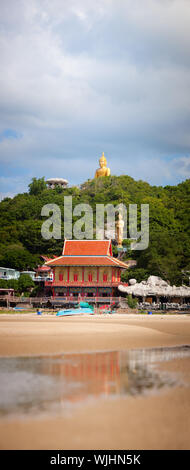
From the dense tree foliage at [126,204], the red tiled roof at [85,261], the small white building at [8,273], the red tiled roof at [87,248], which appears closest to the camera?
the dense tree foliage at [126,204]

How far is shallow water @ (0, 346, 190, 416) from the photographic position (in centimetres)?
847

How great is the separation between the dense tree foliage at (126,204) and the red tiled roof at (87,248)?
12.9ft

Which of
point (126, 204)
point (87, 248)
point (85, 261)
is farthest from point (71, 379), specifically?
point (126, 204)

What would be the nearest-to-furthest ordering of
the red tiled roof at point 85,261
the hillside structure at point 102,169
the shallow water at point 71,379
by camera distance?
the shallow water at point 71,379 → the red tiled roof at point 85,261 → the hillside structure at point 102,169

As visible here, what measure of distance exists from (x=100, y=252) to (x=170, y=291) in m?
10.5

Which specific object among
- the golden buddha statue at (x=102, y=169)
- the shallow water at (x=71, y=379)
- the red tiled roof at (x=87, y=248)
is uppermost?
the golden buddha statue at (x=102, y=169)

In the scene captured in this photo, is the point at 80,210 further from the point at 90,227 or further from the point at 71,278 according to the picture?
the point at 71,278

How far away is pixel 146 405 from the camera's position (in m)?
8.26

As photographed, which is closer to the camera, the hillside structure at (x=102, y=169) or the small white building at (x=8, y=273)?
the small white building at (x=8, y=273)

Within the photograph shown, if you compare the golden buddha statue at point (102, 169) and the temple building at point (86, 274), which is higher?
the golden buddha statue at point (102, 169)

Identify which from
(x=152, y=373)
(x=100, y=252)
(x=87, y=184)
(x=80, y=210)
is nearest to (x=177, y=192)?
(x=80, y=210)

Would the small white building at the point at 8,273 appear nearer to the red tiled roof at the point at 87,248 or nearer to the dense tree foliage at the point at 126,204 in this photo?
the dense tree foliage at the point at 126,204

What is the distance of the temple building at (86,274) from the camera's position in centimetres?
4753

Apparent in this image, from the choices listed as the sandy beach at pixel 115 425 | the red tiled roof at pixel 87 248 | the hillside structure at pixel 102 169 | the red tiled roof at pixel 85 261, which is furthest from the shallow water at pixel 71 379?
the hillside structure at pixel 102 169
